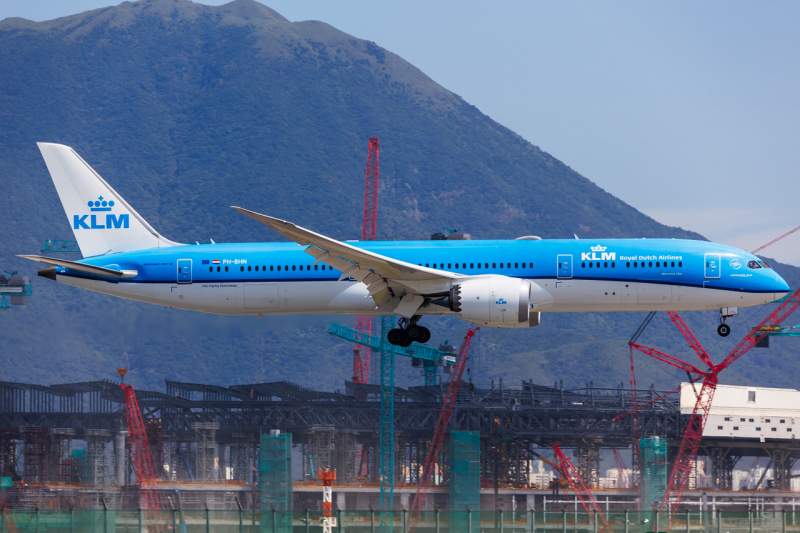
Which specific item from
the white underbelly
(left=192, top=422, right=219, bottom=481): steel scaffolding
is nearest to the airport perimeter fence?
the white underbelly

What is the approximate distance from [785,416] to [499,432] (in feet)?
160

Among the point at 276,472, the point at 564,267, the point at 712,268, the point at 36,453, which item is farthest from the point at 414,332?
the point at 36,453

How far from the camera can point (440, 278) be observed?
155 ft

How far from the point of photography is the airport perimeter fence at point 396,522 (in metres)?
41.5

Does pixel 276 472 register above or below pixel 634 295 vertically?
below

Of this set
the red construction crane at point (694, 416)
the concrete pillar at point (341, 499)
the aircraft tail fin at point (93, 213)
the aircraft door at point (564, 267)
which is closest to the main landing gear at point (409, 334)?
the aircraft door at point (564, 267)

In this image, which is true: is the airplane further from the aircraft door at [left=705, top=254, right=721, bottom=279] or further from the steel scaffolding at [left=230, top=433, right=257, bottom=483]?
the steel scaffolding at [left=230, top=433, right=257, bottom=483]

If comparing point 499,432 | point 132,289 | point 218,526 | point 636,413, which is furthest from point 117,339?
point 636,413

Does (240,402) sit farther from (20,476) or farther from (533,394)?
(533,394)

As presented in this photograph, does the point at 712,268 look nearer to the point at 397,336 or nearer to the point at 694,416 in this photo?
the point at 397,336

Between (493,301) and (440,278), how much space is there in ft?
9.49

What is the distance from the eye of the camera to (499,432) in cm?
17350

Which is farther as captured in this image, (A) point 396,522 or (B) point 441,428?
(B) point 441,428

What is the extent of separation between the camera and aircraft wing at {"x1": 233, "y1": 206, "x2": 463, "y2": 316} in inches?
1762
